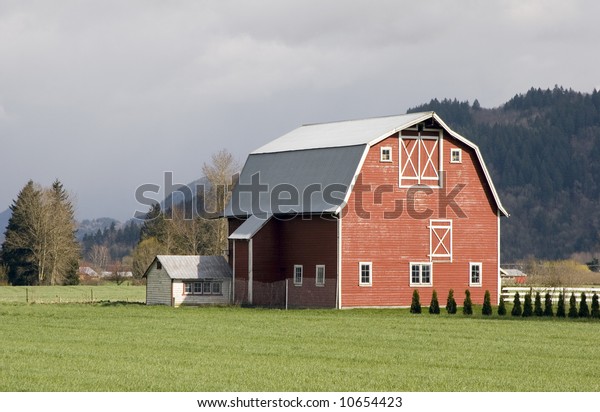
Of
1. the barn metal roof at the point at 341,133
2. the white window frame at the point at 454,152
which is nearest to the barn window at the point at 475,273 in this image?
the white window frame at the point at 454,152

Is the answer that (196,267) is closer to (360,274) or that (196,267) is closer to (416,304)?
(360,274)

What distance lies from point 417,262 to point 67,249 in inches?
1884

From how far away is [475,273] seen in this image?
55938mm

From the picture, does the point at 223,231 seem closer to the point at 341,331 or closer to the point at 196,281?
the point at 196,281

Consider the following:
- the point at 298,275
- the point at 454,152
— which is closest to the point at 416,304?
the point at 298,275

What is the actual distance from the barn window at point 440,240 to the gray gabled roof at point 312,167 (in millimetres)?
2570

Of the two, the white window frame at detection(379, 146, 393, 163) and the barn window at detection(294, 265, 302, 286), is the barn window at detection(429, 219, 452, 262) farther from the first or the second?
the barn window at detection(294, 265, 302, 286)

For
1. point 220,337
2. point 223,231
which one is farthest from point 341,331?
point 223,231

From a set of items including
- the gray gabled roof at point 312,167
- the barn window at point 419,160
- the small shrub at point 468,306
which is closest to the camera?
the small shrub at point 468,306

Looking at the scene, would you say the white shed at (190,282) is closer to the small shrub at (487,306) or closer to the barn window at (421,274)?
the barn window at (421,274)

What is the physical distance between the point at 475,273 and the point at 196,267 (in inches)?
494

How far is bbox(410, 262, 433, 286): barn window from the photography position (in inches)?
2142

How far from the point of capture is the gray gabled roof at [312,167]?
5347cm

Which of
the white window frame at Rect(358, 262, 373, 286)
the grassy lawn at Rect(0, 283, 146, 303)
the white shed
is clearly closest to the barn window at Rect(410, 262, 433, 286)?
the white window frame at Rect(358, 262, 373, 286)
